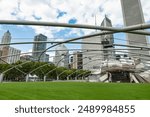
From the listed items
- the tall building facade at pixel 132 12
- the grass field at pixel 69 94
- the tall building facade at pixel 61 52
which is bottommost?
the grass field at pixel 69 94

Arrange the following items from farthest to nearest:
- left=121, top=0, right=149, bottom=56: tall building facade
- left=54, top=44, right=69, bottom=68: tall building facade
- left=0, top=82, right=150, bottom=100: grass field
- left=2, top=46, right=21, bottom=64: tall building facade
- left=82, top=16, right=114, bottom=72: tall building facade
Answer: left=121, top=0, right=149, bottom=56: tall building facade < left=2, top=46, right=21, bottom=64: tall building facade < left=54, top=44, right=69, bottom=68: tall building facade < left=82, top=16, right=114, bottom=72: tall building facade < left=0, top=82, right=150, bottom=100: grass field

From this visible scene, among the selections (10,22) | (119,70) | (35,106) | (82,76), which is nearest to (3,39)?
(10,22)

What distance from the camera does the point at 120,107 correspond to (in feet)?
18.1

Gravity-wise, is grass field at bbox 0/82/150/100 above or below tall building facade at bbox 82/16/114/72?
below

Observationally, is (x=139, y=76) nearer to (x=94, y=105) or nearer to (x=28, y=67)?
(x=28, y=67)

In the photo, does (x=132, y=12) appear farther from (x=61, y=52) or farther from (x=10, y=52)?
(x=10, y=52)

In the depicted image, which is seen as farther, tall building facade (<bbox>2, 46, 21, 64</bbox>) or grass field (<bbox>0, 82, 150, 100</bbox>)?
tall building facade (<bbox>2, 46, 21, 64</bbox>)

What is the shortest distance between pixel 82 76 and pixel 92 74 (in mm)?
6378

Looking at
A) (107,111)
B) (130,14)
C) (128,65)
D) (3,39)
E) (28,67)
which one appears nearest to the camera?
(107,111)

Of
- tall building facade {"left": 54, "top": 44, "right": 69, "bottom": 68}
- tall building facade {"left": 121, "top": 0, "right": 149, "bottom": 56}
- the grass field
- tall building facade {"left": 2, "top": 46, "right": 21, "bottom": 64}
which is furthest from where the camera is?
tall building facade {"left": 121, "top": 0, "right": 149, "bottom": 56}

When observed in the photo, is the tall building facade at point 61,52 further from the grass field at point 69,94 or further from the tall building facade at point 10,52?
the grass field at point 69,94

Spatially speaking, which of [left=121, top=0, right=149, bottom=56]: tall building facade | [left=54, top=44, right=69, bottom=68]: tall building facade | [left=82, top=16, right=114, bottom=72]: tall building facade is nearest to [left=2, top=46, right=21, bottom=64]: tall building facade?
[left=54, top=44, right=69, bottom=68]: tall building facade

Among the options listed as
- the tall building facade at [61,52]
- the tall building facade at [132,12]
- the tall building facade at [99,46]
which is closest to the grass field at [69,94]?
the tall building facade at [99,46]

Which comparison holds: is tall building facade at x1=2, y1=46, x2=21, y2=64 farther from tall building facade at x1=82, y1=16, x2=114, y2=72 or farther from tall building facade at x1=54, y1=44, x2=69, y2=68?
tall building facade at x1=82, y1=16, x2=114, y2=72
